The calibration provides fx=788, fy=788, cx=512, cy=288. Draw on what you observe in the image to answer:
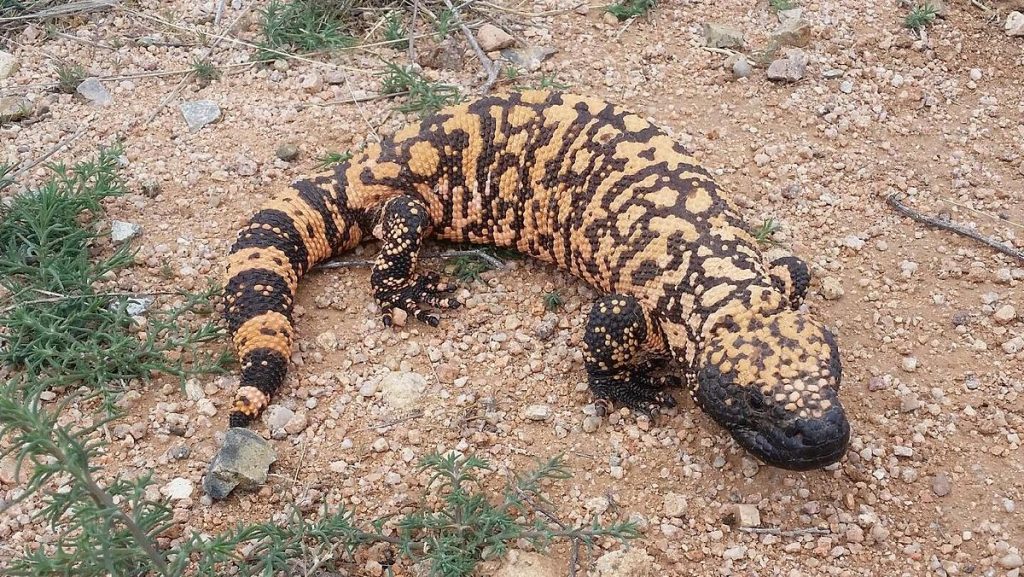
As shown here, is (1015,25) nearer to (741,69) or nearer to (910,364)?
(741,69)

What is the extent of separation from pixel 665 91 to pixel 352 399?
96.3 inches

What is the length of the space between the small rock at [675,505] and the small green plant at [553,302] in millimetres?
1054

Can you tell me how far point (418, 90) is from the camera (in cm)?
420

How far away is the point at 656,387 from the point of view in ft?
10.4

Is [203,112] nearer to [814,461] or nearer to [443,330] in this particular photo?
[443,330]

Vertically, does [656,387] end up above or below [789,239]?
below

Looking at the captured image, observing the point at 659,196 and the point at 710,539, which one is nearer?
the point at 710,539

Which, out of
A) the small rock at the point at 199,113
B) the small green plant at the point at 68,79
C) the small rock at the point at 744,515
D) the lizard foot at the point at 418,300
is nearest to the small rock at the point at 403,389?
the lizard foot at the point at 418,300

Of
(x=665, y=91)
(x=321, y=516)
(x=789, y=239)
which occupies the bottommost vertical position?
(x=321, y=516)

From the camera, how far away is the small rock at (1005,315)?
3104 mm

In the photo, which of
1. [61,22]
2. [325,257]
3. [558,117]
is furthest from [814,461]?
[61,22]

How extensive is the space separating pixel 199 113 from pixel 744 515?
3409mm

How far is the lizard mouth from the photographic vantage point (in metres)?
2.39

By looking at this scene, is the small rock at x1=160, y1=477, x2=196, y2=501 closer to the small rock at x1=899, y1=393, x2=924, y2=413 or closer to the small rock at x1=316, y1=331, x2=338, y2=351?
the small rock at x1=316, y1=331, x2=338, y2=351
